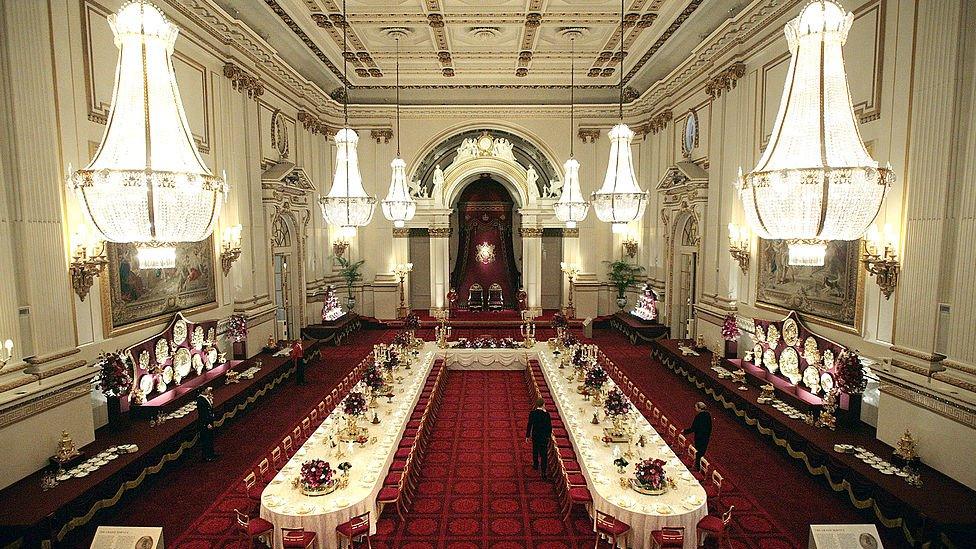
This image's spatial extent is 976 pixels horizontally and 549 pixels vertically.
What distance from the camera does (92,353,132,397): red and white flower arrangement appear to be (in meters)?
7.51

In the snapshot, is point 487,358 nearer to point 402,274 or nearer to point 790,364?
point 402,274

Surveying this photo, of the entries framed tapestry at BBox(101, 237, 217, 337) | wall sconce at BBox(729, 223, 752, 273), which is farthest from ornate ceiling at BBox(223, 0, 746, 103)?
framed tapestry at BBox(101, 237, 217, 337)

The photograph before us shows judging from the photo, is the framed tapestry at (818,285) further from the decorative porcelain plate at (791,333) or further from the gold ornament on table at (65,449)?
the gold ornament on table at (65,449)

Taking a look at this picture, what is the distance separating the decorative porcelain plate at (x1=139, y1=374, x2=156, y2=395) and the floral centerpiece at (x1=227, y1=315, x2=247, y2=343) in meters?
2.95

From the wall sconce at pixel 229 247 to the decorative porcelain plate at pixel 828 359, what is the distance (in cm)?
1196

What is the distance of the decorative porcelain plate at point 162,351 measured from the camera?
29.4 ft

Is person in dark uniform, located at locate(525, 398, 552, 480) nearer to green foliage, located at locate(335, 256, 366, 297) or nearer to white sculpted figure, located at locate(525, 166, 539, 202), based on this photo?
green foliage, located at locate(335, 256, 366, 297)

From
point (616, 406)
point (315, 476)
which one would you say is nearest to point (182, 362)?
point (315, 476)

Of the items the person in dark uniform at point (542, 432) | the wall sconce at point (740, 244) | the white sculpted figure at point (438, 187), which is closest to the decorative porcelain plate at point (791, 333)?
the wall sconce at point (740, 244)

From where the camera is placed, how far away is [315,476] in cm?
595

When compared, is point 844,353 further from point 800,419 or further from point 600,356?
point 600,356

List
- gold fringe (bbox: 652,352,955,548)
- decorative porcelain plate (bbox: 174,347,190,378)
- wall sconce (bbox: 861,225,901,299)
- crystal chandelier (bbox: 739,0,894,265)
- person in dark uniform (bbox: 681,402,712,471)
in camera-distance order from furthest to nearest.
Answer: decorative porcelain plate (bbox: 174,347,190,378), person in dark uniform (bbox: 681,402,712,471), wall sconce (bbox: 861,225,901,299), gold fringe (bbox: 652,352,955,548), crystal chandelier (bbox: 739,0,894,265)

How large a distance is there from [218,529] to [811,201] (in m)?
7.63

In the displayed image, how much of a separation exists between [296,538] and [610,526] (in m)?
3.46
